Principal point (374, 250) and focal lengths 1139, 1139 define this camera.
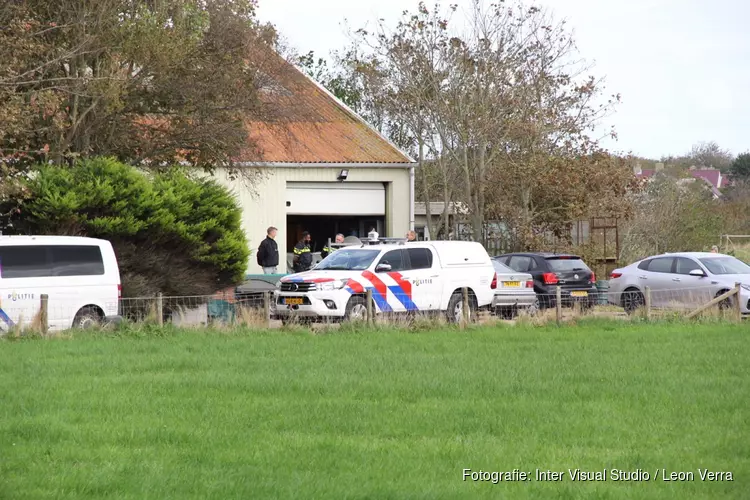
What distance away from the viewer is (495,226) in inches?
1485

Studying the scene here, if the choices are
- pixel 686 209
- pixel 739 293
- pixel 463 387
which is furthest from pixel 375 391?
pixel 686 209

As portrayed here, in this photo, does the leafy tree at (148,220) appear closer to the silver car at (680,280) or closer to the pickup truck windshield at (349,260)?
the pickup truck windshield at (349,260)

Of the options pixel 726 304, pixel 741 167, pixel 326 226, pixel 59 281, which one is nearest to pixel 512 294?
pixel 726 304

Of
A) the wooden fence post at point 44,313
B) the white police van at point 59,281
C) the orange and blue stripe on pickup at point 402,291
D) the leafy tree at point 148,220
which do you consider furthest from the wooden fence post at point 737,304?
the wooden fence post at point 44,313

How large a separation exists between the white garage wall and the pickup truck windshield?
14.1 meters

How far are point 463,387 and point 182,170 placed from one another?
14906 mm

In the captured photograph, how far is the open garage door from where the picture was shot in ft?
128

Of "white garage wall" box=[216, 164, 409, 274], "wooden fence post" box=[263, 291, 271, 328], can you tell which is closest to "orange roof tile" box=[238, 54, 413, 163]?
"white garage wall" box=[216, 164, 409, 274]

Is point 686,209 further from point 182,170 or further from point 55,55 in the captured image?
point 55,55

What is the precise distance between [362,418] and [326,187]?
93.5 feet

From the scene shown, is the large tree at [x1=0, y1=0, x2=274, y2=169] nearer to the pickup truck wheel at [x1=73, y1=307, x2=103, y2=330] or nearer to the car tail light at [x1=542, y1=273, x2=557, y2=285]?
the pickup truck wheel at [x1=73, y1=307, x2=103, y2=330]

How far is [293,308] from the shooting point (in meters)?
21.9

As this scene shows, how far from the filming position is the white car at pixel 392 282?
856 inches

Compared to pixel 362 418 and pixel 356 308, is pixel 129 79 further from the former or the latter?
pixel 362 418
